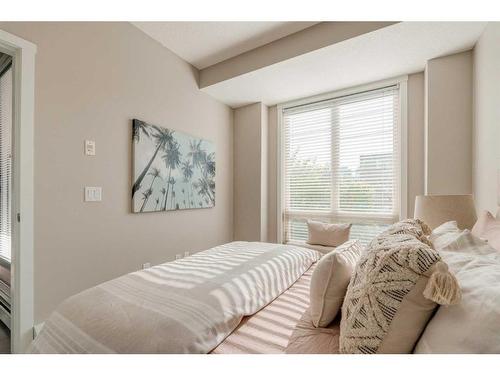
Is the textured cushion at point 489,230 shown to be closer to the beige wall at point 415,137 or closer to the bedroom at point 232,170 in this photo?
the bedroom at point 232,170

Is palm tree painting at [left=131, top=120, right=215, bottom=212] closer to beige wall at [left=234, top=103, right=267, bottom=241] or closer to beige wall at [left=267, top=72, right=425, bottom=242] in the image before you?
beige wall at [left=234, top=103, right=267, bottom=241]

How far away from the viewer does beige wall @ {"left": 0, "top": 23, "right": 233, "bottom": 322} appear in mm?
1775

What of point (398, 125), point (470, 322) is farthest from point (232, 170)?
point (470, 322)

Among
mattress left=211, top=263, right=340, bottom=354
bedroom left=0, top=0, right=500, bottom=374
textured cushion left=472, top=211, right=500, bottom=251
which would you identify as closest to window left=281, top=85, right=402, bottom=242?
bedroom left=0, top=0, right=500, bottom=374

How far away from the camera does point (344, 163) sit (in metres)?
3.21

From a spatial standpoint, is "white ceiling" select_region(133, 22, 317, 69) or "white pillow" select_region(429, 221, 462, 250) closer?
"white pillow" select_region(429, 221, 462, 250)

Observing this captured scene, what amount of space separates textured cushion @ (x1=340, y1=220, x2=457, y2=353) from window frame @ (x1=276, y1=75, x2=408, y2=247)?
8.10ft

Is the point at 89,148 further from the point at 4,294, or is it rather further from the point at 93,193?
the point at 4,294

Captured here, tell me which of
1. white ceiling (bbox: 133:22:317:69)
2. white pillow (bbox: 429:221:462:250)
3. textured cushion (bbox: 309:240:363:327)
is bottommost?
textured cushion (bbox: 309:240:363:327)

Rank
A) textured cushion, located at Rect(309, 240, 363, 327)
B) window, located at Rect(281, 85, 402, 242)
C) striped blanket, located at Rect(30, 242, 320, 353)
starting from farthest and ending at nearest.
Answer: window, located at Rect(281, 85, 402, 242) → textured cushion, located at Rect(309, 240, 363, 327) → striped blanket, located at Rect(30, 242, 320, 353)

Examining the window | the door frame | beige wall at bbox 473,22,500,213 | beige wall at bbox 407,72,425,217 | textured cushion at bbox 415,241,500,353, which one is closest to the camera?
textured cushion at bbox 415,241,500,353

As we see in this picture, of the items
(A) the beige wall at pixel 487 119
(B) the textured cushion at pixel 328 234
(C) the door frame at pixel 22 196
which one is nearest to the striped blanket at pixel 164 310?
(C) the door frame at pixel 22 196

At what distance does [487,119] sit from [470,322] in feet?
6.97

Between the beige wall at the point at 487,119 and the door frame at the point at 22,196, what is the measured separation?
3.24 m
